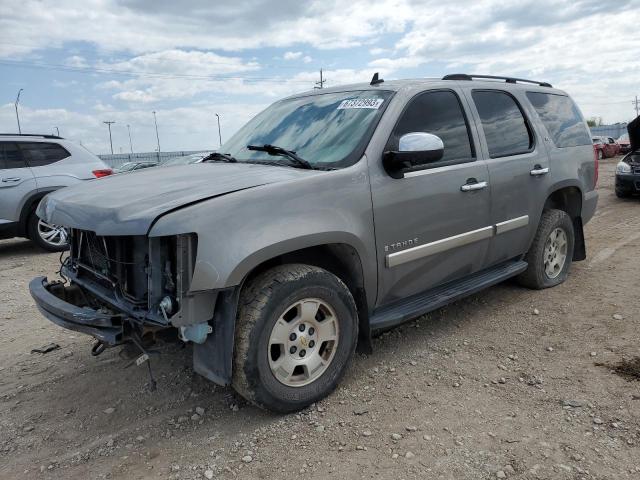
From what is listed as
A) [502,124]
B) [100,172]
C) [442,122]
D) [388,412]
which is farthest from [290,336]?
[100,172]

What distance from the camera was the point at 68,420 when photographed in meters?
3.14

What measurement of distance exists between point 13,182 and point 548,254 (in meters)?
7.43

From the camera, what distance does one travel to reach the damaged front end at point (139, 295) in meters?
2.55

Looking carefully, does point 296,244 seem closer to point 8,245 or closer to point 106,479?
point 106,479

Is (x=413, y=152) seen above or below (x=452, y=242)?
above

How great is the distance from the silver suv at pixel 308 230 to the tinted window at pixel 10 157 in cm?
532

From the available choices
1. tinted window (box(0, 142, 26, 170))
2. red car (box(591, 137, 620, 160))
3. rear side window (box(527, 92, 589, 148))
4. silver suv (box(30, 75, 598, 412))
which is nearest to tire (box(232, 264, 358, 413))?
silver suv (box(30, 75, 598, 412))

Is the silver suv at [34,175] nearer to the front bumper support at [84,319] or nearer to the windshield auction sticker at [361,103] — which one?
the front bumper support at [84,319]

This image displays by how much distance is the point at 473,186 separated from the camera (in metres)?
3.84

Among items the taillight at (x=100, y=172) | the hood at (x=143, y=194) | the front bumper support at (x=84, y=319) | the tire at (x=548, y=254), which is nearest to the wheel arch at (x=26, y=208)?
the taillight at (x=100, y=172)

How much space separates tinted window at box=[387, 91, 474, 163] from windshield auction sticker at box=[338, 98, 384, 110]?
19 centimetres

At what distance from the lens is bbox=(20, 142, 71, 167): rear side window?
8.09 meters

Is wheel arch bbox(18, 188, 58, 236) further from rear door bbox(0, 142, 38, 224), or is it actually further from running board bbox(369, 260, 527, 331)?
running board bbox(369, 260, 527, 331)

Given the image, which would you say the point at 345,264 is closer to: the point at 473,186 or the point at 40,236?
the point at 473,186
